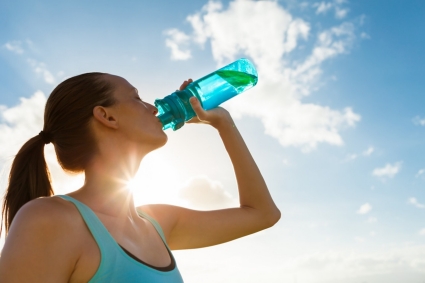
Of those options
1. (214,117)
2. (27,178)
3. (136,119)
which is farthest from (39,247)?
(214,117)

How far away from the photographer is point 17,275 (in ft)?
5.53

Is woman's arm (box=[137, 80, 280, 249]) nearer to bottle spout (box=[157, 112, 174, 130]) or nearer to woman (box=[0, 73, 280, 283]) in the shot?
woman (box=[0, 73, 280, 283])

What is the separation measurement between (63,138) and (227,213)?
3.92 feet

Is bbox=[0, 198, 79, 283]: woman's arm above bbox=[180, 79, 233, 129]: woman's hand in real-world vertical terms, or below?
below

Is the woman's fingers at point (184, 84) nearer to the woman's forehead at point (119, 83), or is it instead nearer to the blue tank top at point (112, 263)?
the woman's forehead at point (119, 83)

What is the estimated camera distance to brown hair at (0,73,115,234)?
247 centimetres

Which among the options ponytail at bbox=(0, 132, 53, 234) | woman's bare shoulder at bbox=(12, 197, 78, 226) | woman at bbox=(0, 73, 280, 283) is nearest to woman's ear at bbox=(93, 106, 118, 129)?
woman at bbox=(0, 73, 280, 283)

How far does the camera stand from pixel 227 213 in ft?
9.95

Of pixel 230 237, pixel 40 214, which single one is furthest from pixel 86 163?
pixel 230 237

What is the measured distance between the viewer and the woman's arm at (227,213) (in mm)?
2881

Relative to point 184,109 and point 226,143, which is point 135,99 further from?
point 226,143

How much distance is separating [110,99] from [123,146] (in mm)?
312

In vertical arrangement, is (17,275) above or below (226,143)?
below

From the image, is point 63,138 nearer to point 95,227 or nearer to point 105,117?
point 105,117
